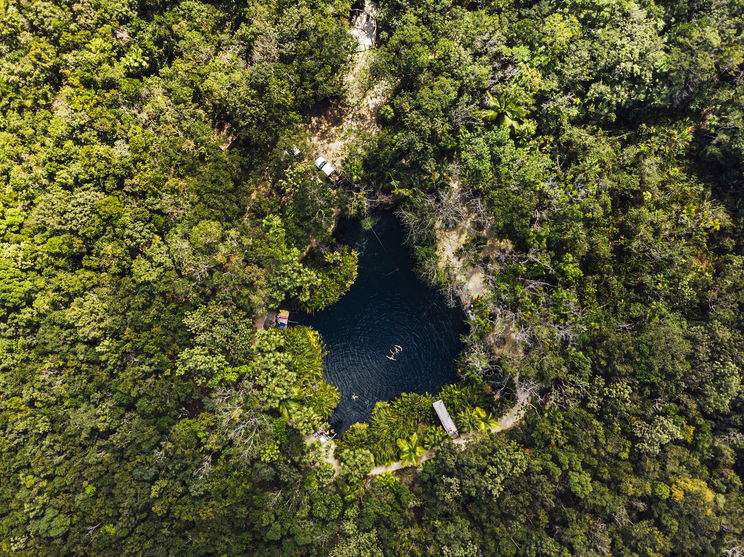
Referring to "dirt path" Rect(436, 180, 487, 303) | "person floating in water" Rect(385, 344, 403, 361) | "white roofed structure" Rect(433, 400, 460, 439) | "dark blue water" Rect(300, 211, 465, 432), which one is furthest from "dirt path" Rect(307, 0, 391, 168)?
"white roofed structure" Rect(433, 400, 460, 439)

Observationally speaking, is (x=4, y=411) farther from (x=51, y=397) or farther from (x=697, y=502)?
(x=697, y=502)

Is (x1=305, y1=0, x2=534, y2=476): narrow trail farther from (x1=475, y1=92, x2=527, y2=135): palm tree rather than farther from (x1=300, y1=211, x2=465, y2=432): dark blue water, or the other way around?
(x1=475, y1=92, x2=527, y2=135): palm tree

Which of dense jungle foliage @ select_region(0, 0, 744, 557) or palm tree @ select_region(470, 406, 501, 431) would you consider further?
palm tree @ select_region(470, 406, 501, 431)

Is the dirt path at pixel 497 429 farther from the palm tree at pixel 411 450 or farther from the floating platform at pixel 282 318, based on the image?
the floating platform at pixel 282 318

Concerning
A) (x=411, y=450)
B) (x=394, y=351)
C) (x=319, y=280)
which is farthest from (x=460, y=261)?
(x=411, y=450)

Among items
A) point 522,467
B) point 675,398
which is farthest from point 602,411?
point 522,467

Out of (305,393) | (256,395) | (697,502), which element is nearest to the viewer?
(697,502)

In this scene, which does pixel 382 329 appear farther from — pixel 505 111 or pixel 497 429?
pixel 505 111
